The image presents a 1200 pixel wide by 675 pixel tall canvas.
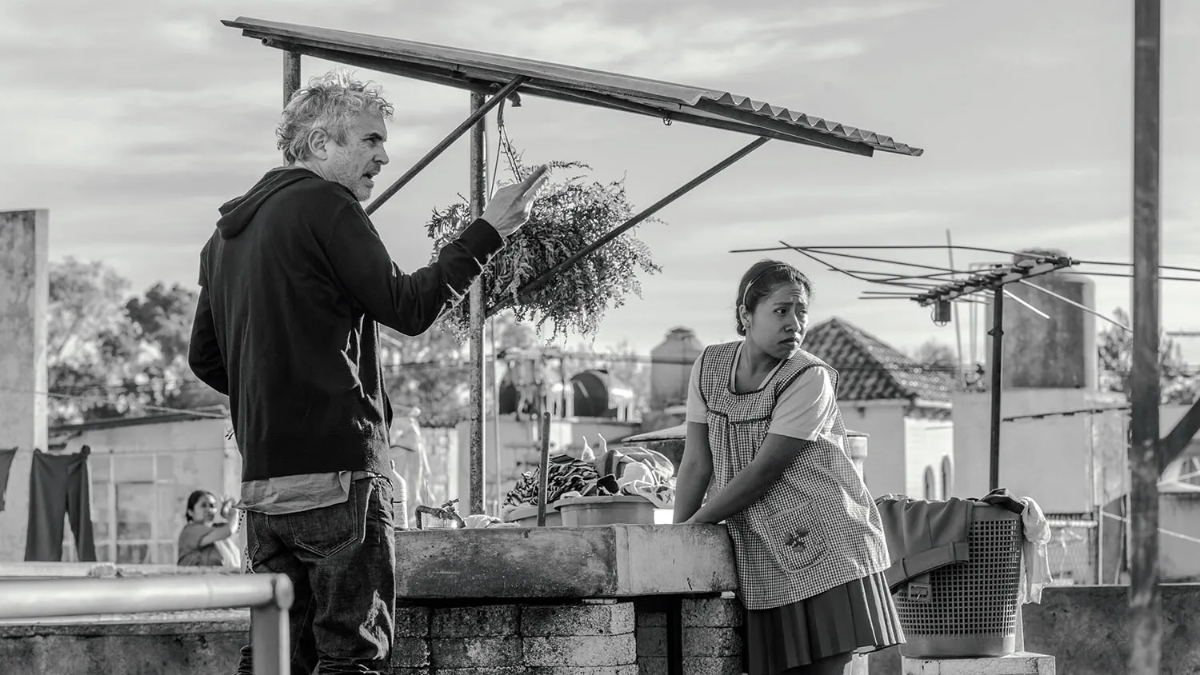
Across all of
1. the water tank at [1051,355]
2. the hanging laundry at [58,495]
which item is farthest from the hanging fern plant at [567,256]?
the water tank at [1051,355]

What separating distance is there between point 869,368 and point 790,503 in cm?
3519

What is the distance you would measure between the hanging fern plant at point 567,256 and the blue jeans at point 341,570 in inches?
131

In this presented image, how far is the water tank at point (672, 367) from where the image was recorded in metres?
41.9

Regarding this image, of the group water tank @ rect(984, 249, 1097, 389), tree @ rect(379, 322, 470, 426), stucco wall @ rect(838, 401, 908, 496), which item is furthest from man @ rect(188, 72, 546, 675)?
tree @ rect(379, 322, 470, 426)

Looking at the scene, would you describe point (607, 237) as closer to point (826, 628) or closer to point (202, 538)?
point (826, 628)

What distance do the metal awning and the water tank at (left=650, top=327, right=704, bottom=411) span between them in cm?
3521

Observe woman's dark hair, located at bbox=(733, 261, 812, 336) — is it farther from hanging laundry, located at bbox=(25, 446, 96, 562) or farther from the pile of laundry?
hanging laundry, located at bbox=(25, 446, 96, 562)

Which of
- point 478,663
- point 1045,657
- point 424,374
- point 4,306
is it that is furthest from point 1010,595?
point 424,374

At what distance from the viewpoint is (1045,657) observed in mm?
7043

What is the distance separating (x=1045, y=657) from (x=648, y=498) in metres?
2.35

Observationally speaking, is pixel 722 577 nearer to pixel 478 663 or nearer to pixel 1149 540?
pixel 478 663

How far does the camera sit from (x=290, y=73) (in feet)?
20.3

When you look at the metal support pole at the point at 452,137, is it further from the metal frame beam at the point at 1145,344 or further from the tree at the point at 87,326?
the tree at the point at 87,326

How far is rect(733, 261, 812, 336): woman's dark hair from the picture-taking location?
4.99m
